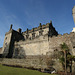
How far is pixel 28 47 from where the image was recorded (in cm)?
2906

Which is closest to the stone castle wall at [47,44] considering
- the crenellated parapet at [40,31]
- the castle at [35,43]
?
the castle at [35,43]

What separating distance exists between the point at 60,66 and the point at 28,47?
47.9 ft

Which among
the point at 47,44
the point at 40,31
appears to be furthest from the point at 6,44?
the point at 47,44

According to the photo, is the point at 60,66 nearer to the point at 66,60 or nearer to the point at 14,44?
the point at 66,60

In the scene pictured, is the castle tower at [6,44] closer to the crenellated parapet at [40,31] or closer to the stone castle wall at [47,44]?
the stone castle wall at [47,44]

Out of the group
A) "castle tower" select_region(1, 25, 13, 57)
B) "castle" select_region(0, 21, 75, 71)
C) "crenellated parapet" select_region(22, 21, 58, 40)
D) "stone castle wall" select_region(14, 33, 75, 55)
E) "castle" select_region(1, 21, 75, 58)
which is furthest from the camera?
"crenellated parapet" select_region(22, 21, 58, 40)

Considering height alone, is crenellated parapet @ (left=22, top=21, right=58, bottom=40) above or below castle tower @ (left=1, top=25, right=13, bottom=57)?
above

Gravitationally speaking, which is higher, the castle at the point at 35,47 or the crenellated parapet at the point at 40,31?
the crenellated parapet at the point at 40,31

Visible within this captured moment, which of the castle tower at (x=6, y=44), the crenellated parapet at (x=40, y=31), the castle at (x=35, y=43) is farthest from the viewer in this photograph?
the crenellated parapet at (x=40, y=31)

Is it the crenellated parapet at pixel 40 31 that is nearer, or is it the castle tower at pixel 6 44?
the castle tower at pixel 6 44

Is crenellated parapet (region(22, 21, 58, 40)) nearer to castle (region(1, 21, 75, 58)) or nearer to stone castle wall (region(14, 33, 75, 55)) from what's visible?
castle (region(1, 21, 75, 58))

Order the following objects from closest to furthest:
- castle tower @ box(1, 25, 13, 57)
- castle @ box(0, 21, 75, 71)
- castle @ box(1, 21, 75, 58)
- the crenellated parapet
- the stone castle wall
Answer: castle @ box(0, 21, 75, 71) < the stone castle wall < castle @ box(1, 21, 75, 58) < castle tower @ box(1, 25, 13, 57) < the crenellated parapet

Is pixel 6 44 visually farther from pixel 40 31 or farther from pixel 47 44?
pixel 47 44

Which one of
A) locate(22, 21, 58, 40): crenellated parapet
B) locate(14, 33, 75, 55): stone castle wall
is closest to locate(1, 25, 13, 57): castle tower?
locate(14, 33, 75, 55): stone castle wall
